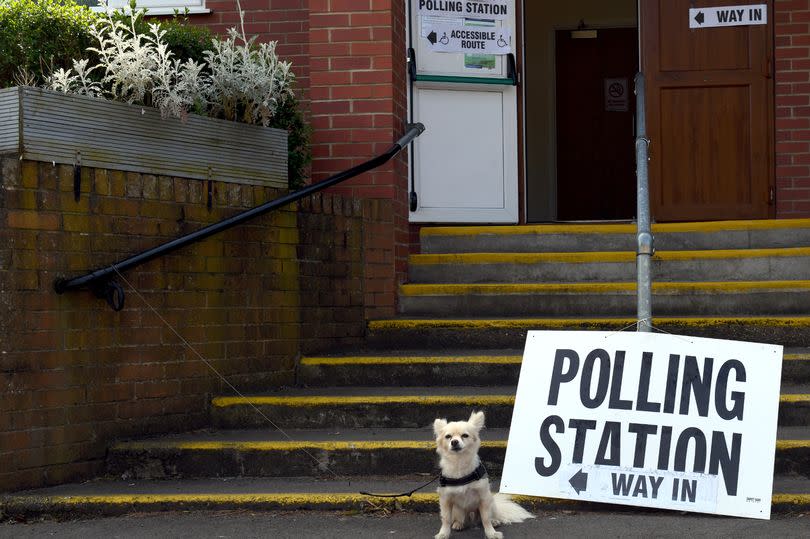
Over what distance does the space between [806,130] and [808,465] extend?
386 centimetres

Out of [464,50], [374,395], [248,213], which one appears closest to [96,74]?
[248,213]

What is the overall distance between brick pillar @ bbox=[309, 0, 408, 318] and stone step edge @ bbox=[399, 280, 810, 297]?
0.88 feet

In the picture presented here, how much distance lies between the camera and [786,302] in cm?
655

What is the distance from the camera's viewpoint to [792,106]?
27.0 ft

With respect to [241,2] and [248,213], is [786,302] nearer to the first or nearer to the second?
[248,213]

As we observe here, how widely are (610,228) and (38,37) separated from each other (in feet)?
12.4

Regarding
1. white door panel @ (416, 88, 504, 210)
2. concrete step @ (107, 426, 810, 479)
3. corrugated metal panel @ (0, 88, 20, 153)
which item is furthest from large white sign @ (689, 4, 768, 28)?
corrugated metal panel @ (0, 88, 20, 153)

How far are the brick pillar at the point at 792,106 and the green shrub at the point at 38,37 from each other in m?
5.02

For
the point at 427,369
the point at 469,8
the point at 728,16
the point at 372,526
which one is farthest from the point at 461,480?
the point at 728,16

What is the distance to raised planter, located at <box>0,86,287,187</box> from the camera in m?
5.04

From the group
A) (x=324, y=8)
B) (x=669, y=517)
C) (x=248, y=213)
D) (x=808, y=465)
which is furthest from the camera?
(x=324, y=8)

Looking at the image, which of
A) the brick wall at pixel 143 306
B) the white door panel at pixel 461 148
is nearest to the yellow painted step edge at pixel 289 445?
the brick wall at pixel 143 306

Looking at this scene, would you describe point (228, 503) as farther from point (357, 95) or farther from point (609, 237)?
point (609, 237)

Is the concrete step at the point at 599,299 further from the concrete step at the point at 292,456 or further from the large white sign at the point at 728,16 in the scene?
the large white sign at the point at 728,16
